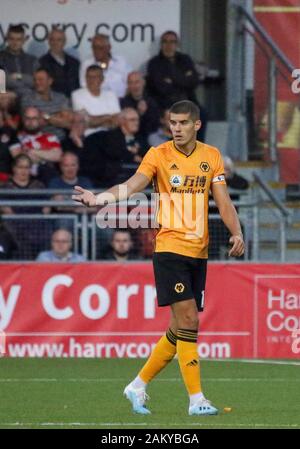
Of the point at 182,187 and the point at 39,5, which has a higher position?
the point at 39,5

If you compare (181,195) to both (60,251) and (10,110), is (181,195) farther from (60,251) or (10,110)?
(10,110)

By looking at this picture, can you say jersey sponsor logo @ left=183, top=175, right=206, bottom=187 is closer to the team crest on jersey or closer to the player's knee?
the team crest on jersey

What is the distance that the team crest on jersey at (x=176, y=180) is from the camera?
396 inches

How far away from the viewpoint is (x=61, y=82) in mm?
18453

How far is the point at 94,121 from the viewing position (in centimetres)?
1820

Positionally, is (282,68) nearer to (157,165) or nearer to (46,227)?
(46,227)

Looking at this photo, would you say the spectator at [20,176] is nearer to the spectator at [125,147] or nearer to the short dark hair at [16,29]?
the spectator at [125,147]

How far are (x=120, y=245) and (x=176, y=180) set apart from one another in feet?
19.5

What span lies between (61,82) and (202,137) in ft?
6.72

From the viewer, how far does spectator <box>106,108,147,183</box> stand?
17.5 metres

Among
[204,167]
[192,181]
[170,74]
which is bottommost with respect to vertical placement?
[192,181]

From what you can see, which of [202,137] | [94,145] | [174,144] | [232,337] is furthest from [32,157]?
[174,144]

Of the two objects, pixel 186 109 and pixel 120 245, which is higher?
pixel 186 109

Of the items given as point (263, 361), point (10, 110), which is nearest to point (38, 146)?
point (10, 110)
